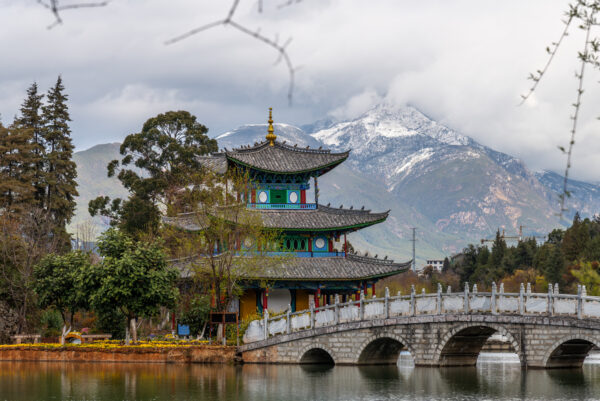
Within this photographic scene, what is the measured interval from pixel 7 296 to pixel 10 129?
20000mm

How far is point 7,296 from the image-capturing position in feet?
137

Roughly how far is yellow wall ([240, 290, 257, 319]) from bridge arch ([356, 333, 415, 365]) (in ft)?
26.8

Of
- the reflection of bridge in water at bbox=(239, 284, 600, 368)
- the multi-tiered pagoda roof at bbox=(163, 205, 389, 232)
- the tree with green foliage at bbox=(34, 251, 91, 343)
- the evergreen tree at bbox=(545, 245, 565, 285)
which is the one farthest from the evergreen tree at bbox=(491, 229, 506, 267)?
the tree with green foliage at bbox=(34, 251, 91, 343)

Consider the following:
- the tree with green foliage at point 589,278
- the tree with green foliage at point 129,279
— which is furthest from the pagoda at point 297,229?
the tree with green foliage at point 589,278

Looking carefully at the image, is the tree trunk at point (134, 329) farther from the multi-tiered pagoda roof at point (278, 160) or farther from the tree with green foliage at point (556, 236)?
the tree with green foliage at point (556, 236)

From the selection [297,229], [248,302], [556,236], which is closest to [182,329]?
[248,302]

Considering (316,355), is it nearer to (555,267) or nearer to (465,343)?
(465,343)

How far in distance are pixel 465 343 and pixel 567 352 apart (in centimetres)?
397

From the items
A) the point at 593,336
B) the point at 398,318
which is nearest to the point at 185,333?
the point at 398,318

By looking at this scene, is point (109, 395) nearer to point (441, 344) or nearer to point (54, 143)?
point (441, 344)

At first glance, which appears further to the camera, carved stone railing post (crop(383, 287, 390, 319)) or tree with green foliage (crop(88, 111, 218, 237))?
tree with green foliage (crop(88, 111, 218, 237))

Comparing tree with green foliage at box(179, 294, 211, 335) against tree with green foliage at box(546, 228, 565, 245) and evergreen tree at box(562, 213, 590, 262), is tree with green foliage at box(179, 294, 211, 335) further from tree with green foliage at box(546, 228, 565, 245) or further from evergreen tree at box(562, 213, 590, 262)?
tree with green foliage at box(546, 228, 565, 245)

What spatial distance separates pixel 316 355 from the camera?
38.3 metres

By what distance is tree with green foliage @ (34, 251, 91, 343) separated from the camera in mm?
37741
